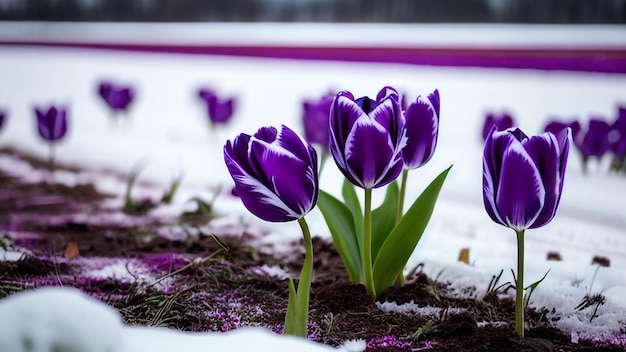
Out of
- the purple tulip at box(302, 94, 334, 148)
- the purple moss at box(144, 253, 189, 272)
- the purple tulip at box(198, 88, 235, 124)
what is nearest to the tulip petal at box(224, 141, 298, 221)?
the purple moss at box(144, 253, 189, 272)

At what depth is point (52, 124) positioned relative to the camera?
7.21 feet

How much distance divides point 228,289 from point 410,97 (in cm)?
218

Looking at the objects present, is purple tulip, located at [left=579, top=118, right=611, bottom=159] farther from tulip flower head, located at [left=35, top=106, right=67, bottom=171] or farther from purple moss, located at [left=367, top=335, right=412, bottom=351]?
tulip flower head, located at [left=35, top=106, right=67, bottom=171]

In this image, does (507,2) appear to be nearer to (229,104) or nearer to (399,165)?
(229,104)

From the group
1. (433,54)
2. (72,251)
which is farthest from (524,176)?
(433,54)

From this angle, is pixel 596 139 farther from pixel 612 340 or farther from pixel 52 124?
pixel 52 124

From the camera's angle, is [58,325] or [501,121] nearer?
[58,325]

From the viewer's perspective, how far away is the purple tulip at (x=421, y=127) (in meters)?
1.10

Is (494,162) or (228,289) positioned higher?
(494,162)

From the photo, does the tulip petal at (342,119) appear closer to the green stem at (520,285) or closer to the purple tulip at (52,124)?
the green stem at (520,285)

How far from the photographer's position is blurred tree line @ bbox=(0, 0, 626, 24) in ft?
14.4

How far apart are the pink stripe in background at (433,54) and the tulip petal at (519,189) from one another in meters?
3.37

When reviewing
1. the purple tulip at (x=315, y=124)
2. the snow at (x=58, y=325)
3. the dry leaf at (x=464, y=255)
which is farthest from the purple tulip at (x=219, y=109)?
the snow at (x=58, y=325)

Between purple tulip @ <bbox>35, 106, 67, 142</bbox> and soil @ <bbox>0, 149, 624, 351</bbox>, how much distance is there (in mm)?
439
